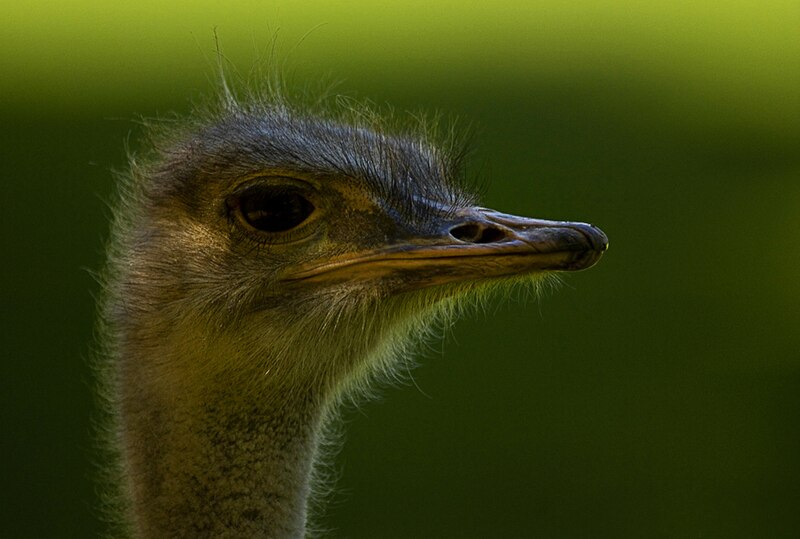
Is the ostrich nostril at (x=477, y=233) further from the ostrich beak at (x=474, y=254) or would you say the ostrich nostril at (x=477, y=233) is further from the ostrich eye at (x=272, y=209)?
the ostrich eye at (x=272, y=209)

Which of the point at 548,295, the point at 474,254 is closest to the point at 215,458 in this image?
the point at 474,254

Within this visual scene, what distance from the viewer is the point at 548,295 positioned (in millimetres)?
4918

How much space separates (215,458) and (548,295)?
2631 mm

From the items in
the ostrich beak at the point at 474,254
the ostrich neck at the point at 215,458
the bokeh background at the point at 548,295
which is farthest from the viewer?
the bokeh background at the point at 548,295

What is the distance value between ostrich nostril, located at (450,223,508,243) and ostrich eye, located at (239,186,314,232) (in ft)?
0.81

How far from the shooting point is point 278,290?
2.44m

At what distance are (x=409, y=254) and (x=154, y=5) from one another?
3061mm

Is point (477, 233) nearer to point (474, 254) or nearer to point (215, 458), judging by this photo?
point (474, 254)

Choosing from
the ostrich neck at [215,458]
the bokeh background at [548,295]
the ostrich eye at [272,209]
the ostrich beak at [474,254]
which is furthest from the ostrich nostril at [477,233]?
the bokeh background at [548,295]

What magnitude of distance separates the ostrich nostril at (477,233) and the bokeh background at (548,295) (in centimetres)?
216

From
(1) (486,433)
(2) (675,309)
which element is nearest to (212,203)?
(1) (486,433)

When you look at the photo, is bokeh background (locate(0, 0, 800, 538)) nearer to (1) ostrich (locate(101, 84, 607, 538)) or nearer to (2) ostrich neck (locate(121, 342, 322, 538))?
(1) ostrich (locate(101, 84, 607, 538))

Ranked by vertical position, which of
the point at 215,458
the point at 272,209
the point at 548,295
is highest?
the point at 548,295

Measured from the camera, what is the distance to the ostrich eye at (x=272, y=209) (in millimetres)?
2445
